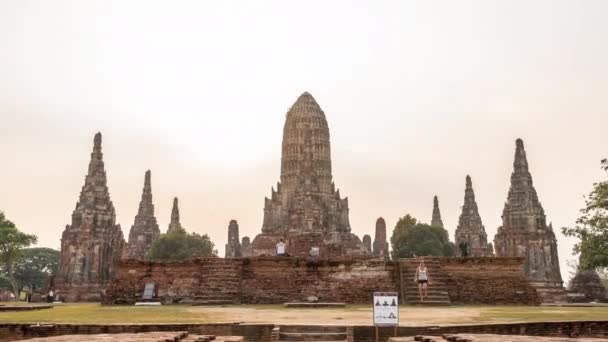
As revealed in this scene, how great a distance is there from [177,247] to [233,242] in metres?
14.1

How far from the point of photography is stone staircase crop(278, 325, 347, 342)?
40.2 ft

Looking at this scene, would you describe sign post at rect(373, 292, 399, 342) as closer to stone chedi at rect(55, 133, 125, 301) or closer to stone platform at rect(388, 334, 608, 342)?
stone platform at rect(388, 334, 608, 342)

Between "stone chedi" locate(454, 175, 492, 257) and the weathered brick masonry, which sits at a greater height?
"stone chedi" locate(454, 175, 492, 257)

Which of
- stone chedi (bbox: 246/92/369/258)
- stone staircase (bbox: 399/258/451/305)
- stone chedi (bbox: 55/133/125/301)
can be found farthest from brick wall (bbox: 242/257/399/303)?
stone chedi (bbox: 246/92/369/258)

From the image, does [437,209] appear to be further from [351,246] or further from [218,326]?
[218,326]

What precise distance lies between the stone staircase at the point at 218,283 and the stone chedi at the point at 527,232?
26551 millimetres

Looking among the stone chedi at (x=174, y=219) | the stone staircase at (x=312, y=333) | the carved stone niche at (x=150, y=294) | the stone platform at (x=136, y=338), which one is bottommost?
the stone staircase at (x=312, y=333)

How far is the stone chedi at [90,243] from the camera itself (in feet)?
125

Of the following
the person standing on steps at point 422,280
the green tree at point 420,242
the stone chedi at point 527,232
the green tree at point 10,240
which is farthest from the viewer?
the green tree at point 420,242

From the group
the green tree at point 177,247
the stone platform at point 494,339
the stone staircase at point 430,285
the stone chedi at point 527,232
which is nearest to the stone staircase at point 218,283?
the stone staircase at point 430,285

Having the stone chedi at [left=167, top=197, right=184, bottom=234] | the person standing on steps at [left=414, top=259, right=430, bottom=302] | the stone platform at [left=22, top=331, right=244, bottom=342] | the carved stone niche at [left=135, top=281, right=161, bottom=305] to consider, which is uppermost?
the stone chedi at [left=167, top=197, right=184, bottom=234]

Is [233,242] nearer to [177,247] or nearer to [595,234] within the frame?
[177,247]

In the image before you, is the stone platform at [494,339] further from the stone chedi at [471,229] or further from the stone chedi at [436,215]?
the stone chedi at [436,215]

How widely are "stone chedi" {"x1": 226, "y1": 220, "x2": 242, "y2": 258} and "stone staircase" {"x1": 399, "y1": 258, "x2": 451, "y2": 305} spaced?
56295mm
